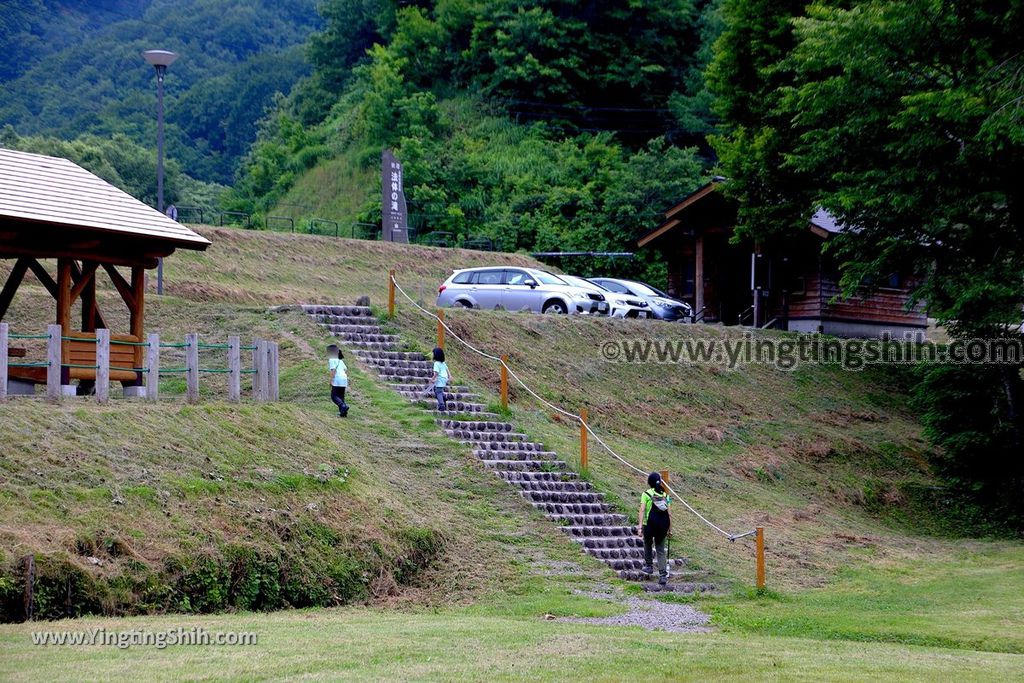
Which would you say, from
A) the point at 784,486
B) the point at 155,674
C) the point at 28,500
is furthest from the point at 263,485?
the point at 784,486

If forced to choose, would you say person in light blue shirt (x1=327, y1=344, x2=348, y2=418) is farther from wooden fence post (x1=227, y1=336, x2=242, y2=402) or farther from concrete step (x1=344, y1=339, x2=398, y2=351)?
concrete step (x1=344, y1=339, x2=398, y2=351)

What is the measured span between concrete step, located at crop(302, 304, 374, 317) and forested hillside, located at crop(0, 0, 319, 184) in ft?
206

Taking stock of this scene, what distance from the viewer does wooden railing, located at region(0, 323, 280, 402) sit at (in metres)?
18.7

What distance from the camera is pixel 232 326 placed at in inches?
1080

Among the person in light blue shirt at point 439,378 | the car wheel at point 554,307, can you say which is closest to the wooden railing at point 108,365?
the person in light blue shirt at point 439,378

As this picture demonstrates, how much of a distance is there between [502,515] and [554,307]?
13.8 meters

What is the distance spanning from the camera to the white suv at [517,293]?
3406 cm

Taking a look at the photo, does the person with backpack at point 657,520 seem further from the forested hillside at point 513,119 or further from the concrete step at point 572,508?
the forested hillside at point 513,119

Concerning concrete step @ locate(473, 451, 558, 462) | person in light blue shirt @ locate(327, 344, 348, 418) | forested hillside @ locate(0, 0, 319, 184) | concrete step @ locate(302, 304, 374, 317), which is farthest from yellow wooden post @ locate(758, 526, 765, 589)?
forested hillside @ locate(0, 0, 319, 184)

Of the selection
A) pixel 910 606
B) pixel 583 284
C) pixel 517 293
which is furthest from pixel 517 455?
pixel 583 284

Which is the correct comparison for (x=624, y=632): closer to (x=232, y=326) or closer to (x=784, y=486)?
(x=784, y=486)

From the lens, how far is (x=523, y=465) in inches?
909

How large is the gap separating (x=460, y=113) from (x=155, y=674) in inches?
2195
